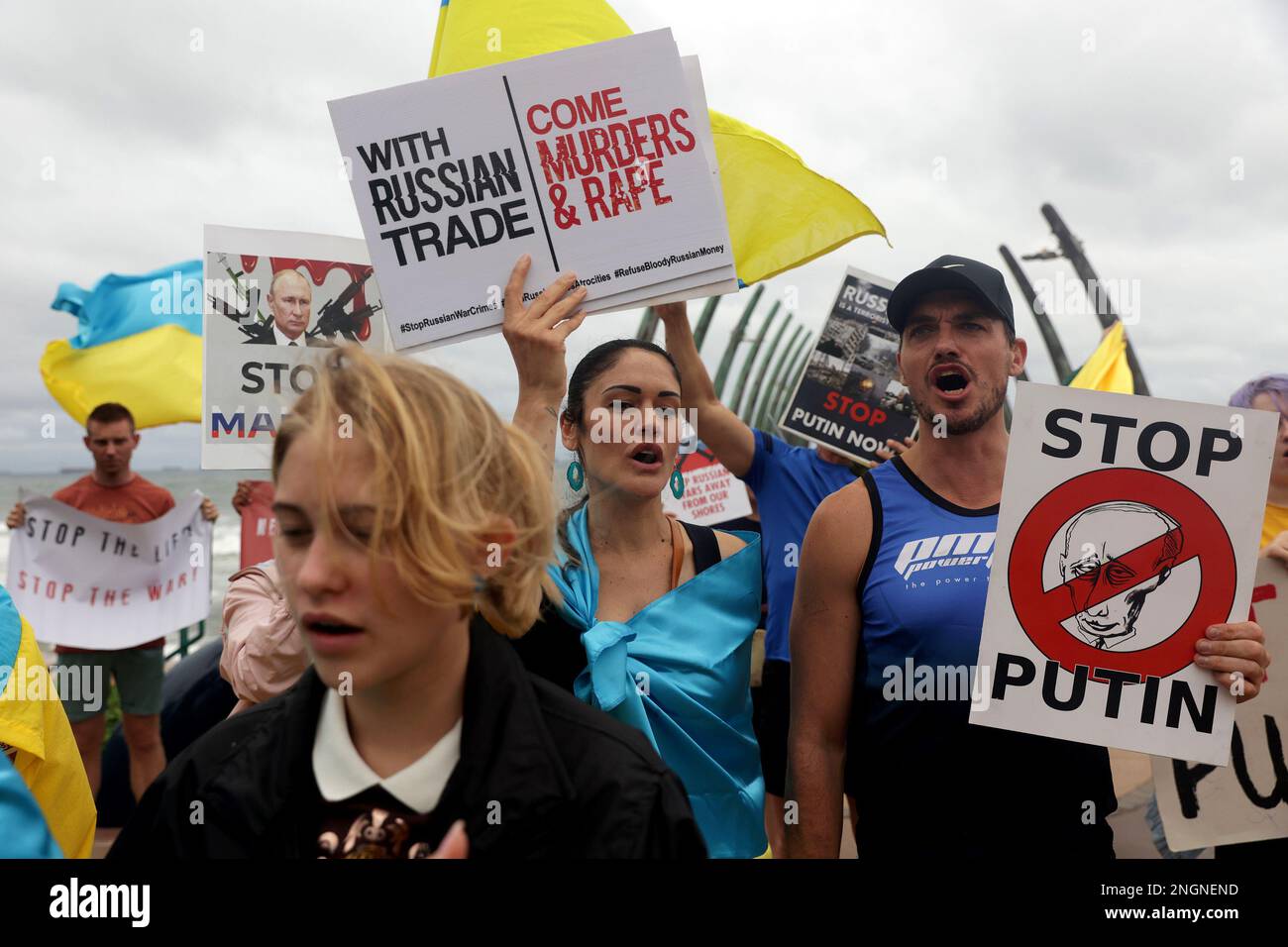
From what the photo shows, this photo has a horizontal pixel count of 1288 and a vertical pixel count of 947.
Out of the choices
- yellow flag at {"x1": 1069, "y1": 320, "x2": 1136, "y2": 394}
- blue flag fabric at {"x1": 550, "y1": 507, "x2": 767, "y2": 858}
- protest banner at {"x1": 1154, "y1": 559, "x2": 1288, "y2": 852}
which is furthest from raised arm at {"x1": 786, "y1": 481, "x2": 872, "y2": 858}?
yellow flag at {"x1": 1069, "y1": 320, "x2": 1136, "y2": 394}

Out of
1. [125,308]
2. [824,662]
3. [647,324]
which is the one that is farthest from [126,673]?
[647,324]

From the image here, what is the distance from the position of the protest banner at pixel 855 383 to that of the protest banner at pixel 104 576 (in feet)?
12.8

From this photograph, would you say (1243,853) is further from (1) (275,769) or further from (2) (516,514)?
(1) (275,769)

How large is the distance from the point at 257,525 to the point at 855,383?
410 cm

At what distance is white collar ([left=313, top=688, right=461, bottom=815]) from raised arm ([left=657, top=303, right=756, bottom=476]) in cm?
170

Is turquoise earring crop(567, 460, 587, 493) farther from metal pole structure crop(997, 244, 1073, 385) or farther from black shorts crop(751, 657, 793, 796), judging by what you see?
metal pole structure crop(997, 244, 1073, 385)

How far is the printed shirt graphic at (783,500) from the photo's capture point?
165 inches

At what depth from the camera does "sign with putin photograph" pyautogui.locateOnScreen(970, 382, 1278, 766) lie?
85.7 inches

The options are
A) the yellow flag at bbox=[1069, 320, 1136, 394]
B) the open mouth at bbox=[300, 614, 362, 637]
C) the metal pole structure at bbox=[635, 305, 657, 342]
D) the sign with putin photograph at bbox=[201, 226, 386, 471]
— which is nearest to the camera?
the open mouth at bbox=[300, 614, 362, 637]

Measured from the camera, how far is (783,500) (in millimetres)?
4184

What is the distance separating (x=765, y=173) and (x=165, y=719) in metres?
5.37

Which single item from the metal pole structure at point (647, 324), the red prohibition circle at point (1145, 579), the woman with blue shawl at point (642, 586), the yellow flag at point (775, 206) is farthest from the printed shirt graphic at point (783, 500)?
the metal pole structure at point (647, 324)

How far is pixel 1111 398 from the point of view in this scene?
2.23 metres

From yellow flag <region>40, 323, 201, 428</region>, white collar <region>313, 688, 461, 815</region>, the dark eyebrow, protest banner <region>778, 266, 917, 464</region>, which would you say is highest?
yellow flag <region>40, 323, 201, 428</region>
